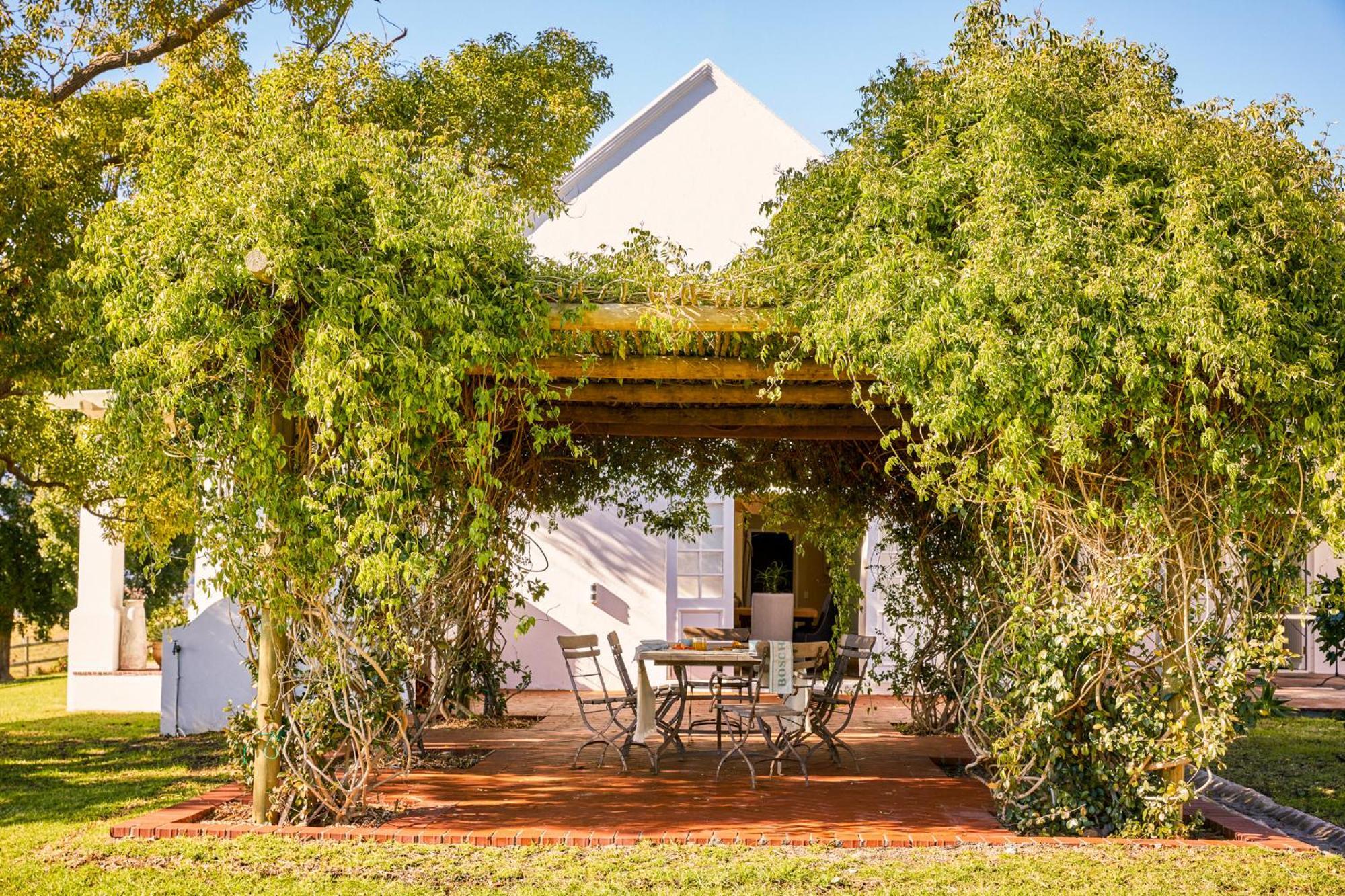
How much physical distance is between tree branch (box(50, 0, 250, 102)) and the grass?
30.0ft

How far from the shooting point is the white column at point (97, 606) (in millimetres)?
11469

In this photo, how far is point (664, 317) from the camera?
5645 mm

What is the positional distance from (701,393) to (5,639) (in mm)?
16162

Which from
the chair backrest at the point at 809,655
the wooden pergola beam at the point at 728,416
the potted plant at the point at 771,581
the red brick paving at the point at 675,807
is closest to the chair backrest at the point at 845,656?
the chair backrest at the point at 809,655

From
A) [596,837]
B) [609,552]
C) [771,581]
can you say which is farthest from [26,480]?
[771,581]

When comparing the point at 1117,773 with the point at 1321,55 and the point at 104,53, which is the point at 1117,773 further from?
the point at 104,53

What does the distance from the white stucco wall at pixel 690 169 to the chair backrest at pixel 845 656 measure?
19.4 ft

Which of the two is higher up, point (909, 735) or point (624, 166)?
point (624, 166)

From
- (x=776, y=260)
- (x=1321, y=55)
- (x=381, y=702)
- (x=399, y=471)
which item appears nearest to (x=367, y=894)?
(x=381, y=702)

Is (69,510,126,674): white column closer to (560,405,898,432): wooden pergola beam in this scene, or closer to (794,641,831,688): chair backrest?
(560,405,898,432): wooden pergola beam

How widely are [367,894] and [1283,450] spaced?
15.2 feet

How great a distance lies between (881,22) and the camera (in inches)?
410

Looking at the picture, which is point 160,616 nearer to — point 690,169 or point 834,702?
point 690,169

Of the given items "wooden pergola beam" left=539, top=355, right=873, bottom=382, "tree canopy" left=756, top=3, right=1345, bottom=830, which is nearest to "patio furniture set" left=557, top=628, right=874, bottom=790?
"tree canopy" left=756, top=3, right=1345, bottom=830
